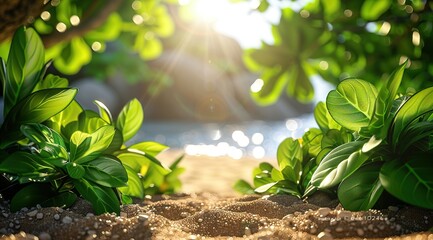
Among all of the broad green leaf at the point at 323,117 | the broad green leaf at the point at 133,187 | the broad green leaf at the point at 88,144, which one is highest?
the broad green leaf at the point at 88,144

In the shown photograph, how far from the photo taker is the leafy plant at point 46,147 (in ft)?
5.65

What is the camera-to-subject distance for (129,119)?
2195 millimetres

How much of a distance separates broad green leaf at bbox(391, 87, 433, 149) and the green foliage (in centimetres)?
161

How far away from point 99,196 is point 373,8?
2.35 meters

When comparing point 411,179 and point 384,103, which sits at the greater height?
point 384,103

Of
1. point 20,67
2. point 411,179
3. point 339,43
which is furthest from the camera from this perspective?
point 339,43

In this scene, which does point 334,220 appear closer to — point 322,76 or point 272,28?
point 272,28

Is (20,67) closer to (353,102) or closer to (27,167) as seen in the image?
(27,167)

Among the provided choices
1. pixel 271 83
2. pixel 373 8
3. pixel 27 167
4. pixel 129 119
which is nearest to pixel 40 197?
pixel 27 167

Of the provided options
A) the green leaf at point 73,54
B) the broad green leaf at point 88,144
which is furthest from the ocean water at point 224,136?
the broad green leaf at point 88,144

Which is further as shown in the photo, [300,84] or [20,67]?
[300,84]

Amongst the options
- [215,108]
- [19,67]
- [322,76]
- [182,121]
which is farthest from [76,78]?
[19,67]

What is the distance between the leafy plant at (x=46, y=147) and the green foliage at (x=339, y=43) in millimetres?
1504

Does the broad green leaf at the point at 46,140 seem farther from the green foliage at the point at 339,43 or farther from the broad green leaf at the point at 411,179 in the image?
the green foliage at the point at 339,43
